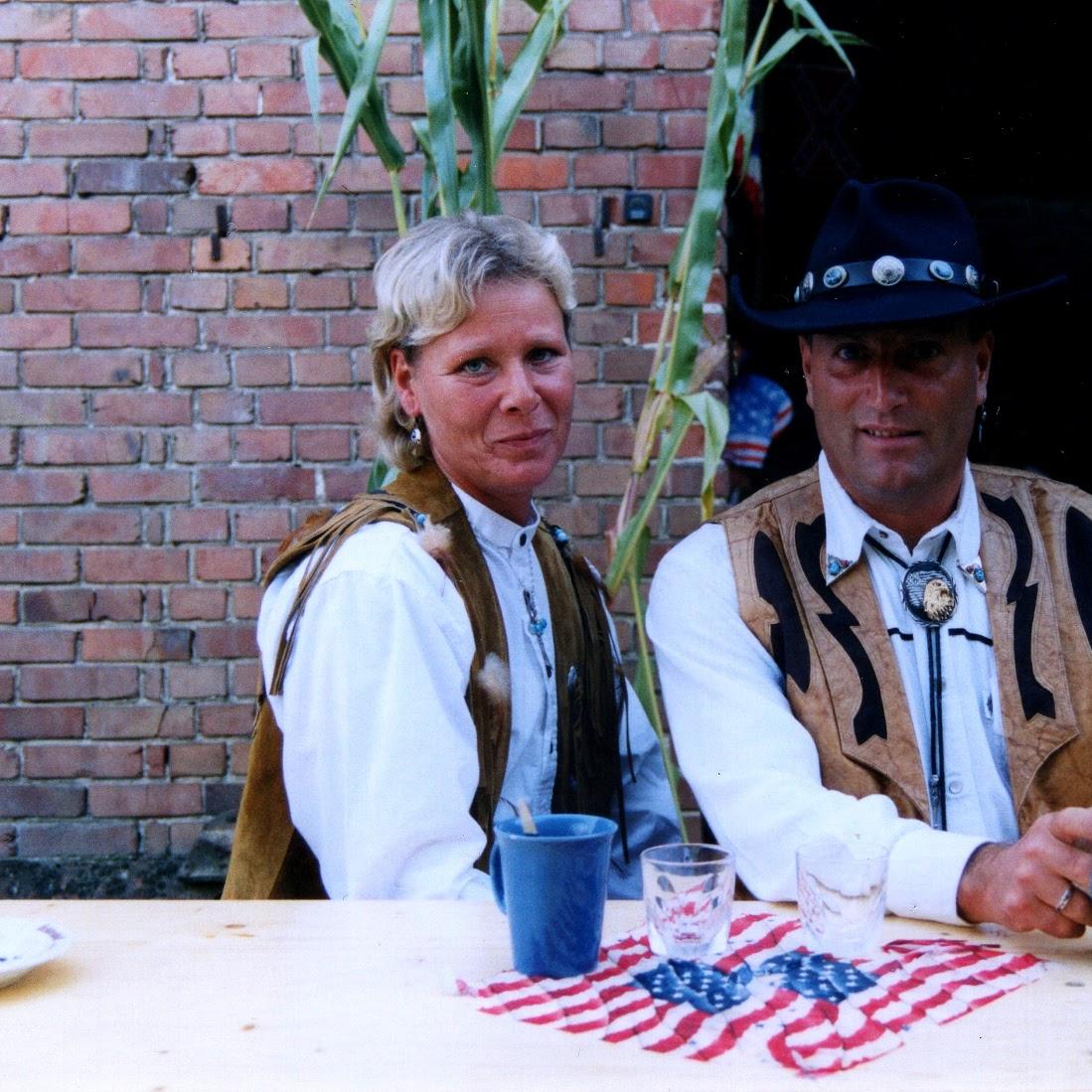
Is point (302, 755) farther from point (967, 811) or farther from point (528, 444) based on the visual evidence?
point (967, 811)

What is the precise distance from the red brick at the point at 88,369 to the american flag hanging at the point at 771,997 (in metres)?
2.07

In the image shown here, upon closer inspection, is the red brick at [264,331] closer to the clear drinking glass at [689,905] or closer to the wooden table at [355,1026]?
the wooden table at [355,1026]

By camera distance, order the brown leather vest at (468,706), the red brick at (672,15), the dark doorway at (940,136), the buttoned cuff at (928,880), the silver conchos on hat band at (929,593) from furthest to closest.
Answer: the dark doorway at (940,136)
the red brick at (672,15)
the silver conchos on hat band at (929,593)
the brown leather vest at (468,706)
the buttoned cuff at (928,880)

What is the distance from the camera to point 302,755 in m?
1.75

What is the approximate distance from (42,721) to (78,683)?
12 centimetres

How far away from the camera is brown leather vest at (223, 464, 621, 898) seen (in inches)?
71.6

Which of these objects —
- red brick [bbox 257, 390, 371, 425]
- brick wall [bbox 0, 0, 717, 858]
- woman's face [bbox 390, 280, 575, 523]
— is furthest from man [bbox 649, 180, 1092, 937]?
red brick [bbox 257, 390, 371, 425]

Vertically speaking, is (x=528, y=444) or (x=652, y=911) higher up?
(x=528, y=444)

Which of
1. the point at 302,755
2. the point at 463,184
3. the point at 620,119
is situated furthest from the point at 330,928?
the point at 620,119

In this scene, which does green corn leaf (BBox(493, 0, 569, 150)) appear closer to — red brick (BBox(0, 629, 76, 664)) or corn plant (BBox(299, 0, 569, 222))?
corn plant (BBox(299, 0, 569, 222))

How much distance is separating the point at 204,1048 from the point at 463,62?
1689mm

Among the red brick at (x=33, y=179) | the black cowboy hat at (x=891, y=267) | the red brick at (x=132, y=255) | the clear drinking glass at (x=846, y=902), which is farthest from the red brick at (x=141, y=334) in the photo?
the clear drinking glass at (x=846, y=902)

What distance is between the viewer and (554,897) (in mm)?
1188

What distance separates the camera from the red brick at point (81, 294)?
9.62ft
